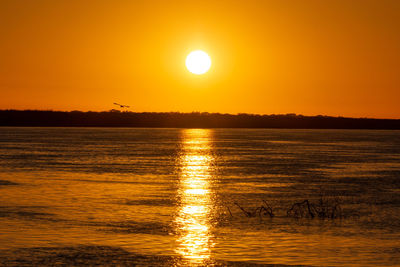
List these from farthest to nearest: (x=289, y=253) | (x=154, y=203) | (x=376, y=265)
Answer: (x=154, y=203) → (x=289, y=253) → (x=376, y=265)

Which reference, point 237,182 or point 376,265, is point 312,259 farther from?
point 237,182

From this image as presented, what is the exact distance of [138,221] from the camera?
3350 centimetres

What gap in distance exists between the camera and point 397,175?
6569 centimetres

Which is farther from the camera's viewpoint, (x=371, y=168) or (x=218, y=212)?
(x=371, y=168)

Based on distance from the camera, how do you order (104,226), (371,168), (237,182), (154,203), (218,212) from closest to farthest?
(104,226)
(218,212)
(154,203)
(237,182)
(371,168)

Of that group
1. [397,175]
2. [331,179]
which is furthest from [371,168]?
[331,179]

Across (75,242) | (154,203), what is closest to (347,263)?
(75,242)

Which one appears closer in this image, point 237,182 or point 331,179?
point 237,182

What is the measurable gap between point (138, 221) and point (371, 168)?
1872 inches

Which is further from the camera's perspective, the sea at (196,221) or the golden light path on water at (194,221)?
the golden light path on water at (194,221)

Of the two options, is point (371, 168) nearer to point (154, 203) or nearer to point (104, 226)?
point (154, 203)

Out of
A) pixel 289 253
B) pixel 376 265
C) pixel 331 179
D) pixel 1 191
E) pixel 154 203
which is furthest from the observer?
pixel 331 179

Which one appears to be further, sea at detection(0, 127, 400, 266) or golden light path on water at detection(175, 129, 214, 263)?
golden light path on water at detection(175, 129, 214, 263)

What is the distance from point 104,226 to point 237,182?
85.2ft
